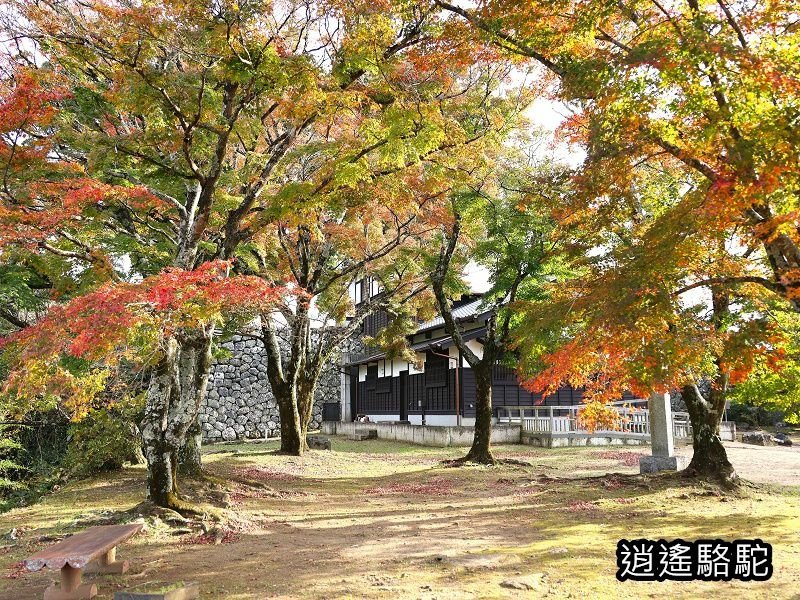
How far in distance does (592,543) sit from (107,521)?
6.79 metres

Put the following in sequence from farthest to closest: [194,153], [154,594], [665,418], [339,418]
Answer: [339,418]
[665,418]
[194,153]
[154,594]

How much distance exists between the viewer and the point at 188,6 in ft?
27.7

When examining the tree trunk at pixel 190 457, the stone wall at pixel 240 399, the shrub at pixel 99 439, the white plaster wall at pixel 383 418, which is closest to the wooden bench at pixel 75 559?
the tree trunk at pixel 190 457

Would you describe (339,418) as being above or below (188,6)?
below

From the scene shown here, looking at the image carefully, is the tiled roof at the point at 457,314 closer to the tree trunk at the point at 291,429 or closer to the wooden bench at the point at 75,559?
the tree trunk at the point at 291,429

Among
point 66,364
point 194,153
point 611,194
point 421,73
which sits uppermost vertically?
point 421,73

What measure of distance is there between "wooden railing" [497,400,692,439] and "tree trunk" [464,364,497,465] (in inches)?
238

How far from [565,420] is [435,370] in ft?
19.9

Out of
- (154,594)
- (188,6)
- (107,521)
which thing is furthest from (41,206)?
(154,594)

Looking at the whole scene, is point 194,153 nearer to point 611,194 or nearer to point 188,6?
point 188,6

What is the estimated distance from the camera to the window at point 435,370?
82.1 feet

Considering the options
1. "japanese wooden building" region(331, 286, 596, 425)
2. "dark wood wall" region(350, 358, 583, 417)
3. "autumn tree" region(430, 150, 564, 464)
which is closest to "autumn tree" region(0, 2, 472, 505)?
"autumn tree" region(430, 150, 564, 464)

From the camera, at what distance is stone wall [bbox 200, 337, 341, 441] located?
26375 mm

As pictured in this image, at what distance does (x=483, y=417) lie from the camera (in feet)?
53.2
